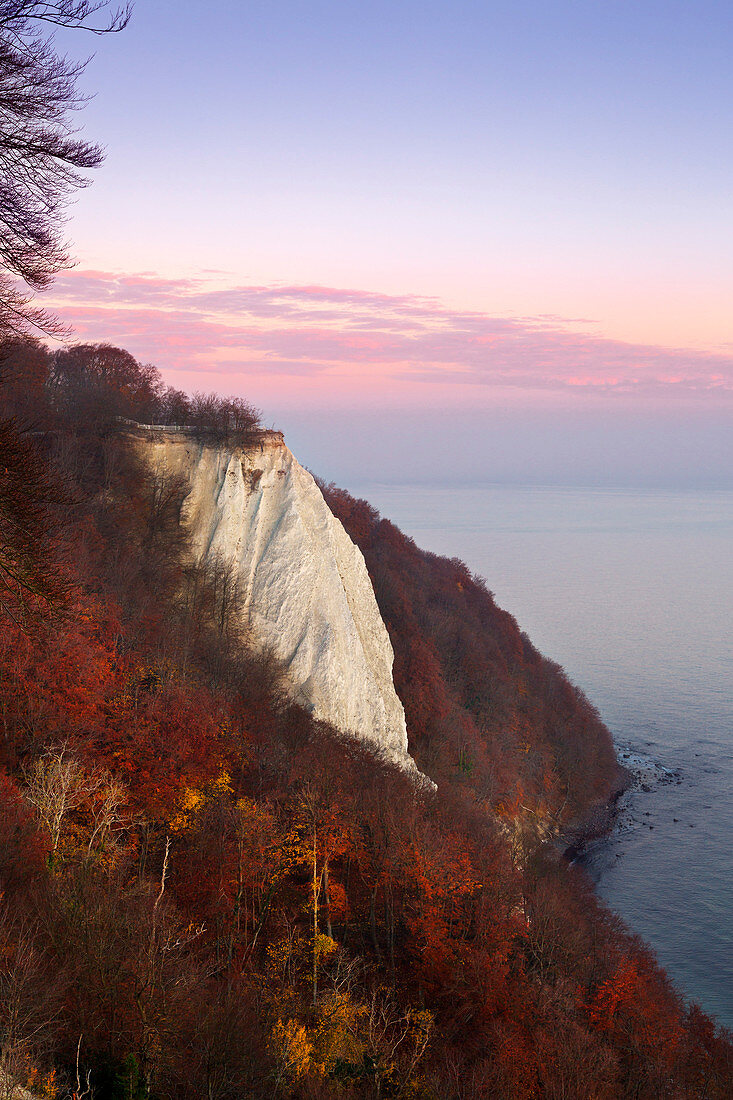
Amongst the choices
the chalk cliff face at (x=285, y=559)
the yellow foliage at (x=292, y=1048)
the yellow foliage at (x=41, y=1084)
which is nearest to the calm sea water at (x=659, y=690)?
the chalk cliff face at (x=285, y=559)

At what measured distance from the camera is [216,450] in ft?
125

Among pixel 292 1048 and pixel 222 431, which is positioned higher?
pixel 222 431

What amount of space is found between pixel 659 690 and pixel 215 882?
59473mm

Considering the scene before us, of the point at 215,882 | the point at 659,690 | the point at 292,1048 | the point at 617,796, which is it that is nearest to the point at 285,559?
the point at 215,882

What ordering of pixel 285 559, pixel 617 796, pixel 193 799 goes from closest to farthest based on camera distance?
pixel 193 799 → pixel 285 559 → pixel 617 796

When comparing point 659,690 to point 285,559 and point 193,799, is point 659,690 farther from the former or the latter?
point 193,799

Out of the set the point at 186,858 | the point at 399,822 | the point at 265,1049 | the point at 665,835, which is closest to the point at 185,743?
the point at 186,858

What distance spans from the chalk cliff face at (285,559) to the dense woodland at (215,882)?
4.96 ft

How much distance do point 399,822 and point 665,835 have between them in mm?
27812

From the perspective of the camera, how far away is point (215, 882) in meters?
21.5

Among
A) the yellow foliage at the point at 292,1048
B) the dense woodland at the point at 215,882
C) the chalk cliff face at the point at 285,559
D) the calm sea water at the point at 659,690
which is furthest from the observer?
the calm sea water at the point at 659,690

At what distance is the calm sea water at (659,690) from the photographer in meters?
37.5

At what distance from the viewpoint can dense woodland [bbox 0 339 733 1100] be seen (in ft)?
39.6

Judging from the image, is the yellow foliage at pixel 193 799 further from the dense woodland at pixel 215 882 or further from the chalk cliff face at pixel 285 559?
the chalk cliff face at pixel 285 559
